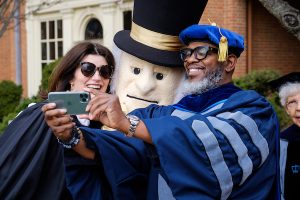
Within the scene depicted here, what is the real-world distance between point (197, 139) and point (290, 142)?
5.61ft

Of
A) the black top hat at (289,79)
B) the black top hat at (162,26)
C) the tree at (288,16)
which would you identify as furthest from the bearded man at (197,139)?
the tree at (288,16)

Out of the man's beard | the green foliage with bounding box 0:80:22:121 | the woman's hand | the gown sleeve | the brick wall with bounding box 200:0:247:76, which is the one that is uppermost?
the brick wall with bounding box 200:0:247:76

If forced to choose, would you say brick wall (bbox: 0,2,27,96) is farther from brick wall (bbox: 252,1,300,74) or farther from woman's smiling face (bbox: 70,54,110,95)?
woman's smiling face (bbox: 70,54,110,95)

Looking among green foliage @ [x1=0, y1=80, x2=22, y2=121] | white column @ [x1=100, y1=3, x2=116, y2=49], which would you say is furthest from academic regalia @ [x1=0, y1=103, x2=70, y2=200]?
white column @ [x1=100, y1=3, x2=116, y2=49]

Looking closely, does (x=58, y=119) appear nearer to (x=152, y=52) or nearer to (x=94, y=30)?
(x=152, y=52)

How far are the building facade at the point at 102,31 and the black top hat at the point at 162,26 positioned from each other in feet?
18.6

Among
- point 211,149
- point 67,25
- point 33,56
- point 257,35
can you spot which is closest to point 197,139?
point 211,149

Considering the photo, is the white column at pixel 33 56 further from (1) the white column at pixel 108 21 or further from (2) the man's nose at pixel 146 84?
(2) the man's nose at pixel 146 84

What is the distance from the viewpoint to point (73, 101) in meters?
2.48

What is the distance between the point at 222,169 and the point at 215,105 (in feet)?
1.17

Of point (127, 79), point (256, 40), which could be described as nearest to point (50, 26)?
point (256, 40)

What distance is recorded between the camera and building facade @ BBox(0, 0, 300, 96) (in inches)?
462

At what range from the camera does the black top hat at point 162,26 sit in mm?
3457

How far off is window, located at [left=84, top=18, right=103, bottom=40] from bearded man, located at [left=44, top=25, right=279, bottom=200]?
12.2m
